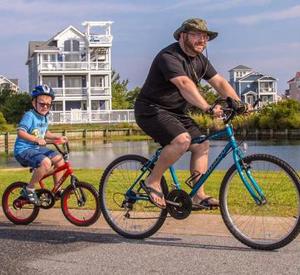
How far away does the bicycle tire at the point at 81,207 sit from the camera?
6.87 m

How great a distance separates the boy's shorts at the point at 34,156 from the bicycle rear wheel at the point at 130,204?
0.99 meters

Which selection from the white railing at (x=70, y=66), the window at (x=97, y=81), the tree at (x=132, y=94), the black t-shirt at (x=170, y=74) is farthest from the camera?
the tree at (x=132, y=94)

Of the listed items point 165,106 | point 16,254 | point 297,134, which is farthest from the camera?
point 297,134

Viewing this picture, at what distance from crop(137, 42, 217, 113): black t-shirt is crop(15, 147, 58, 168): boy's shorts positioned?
155 cm

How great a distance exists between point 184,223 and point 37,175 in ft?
5.57

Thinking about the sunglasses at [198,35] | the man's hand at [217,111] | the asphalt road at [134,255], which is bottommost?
the asphalt road at [134,255]

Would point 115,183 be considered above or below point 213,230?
above

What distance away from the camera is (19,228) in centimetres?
697

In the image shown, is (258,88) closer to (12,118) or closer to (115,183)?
(12,118)

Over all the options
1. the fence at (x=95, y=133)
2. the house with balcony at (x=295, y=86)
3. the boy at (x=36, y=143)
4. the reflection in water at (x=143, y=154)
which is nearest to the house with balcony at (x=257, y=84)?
the house with balcony at (x=295, y=86)

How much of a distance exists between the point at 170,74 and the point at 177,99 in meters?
0.36

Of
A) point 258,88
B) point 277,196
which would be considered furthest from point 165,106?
point 258,88

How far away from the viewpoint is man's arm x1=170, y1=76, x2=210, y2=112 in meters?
5.59

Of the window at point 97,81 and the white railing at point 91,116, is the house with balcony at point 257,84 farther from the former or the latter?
the white railing at point 91,116
